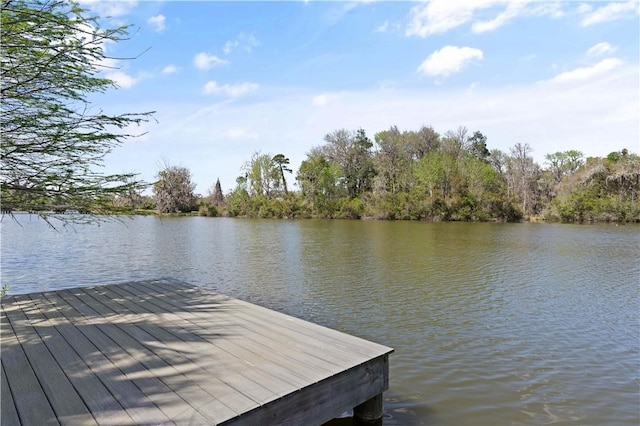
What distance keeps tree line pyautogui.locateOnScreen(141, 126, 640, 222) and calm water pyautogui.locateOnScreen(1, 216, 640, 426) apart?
68.0 feet

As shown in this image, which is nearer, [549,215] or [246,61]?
[246,61]

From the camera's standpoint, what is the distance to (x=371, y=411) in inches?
125

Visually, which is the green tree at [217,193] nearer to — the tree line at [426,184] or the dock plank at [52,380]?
the tree line at [426,184]

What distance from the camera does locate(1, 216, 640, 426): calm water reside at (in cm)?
379

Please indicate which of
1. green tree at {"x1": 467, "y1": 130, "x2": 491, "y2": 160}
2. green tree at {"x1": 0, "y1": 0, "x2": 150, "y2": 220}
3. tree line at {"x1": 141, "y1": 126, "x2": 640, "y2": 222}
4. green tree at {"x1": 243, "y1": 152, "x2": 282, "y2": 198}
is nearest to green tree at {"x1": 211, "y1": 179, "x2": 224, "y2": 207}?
tree line at {"x1": 141, "y1": 126, "x2": 640, "y2": 222}

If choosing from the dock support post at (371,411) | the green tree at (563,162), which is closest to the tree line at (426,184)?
the green tree at (563,162)

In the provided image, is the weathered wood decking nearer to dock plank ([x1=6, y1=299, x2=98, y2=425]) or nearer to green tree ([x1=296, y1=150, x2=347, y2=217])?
dock plank ([x1=6, y1=299, x2=98, y2=425])

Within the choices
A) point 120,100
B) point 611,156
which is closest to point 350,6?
point 120,100

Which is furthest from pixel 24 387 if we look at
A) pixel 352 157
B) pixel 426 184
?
pixel 352 157

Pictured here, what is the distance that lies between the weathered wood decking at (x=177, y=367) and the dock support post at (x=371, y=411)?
0.15 meters

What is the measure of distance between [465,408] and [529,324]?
10.8ft

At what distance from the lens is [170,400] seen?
2242mm

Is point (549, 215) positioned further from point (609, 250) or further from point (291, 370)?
point (291, 370)

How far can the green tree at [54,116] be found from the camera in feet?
11.2
